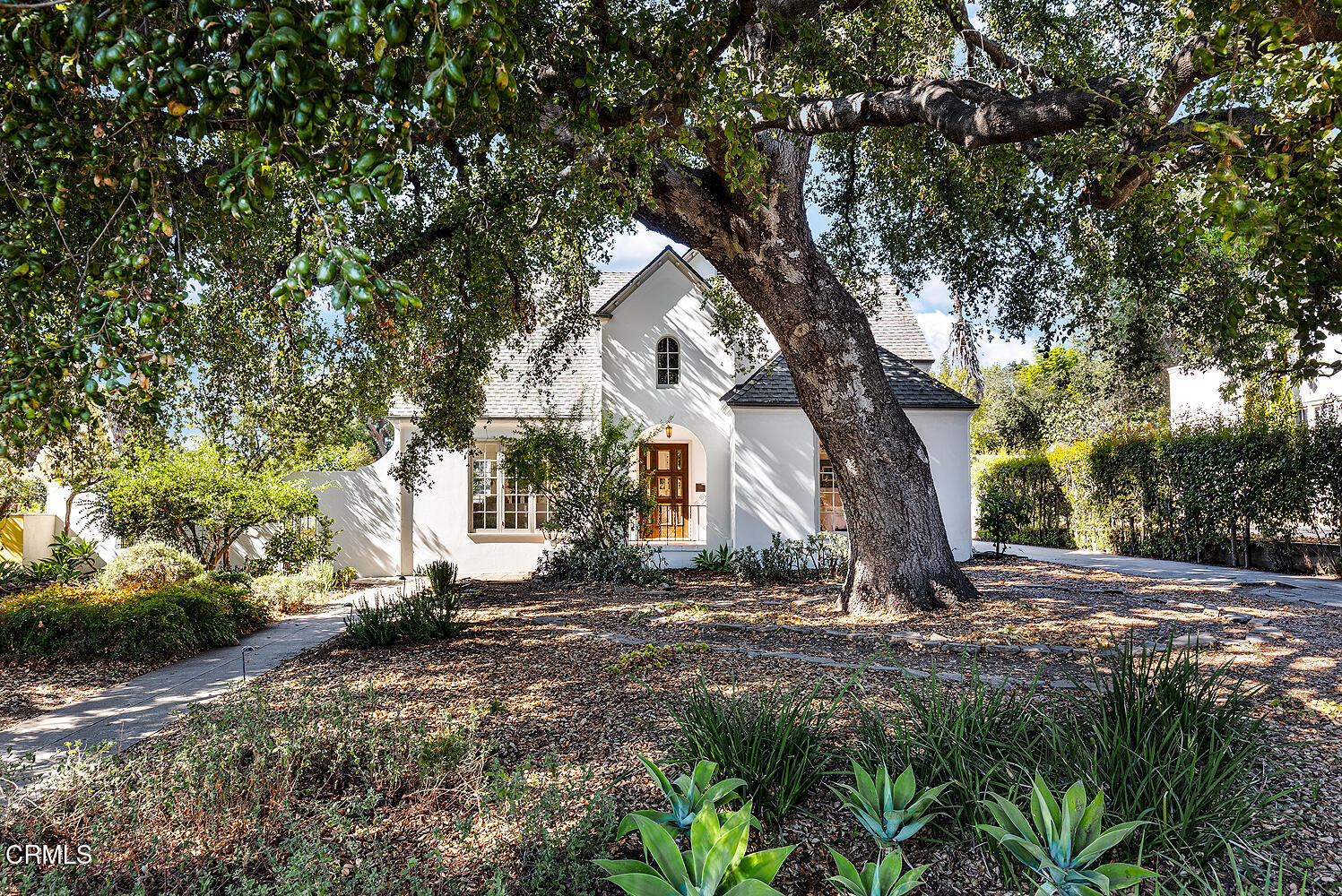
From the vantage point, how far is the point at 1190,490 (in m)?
12.8

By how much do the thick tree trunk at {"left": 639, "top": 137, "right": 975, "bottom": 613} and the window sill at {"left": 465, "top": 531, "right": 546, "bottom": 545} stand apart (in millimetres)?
7974

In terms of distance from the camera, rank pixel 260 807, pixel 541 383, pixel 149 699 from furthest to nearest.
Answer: pixel 541 383, pixel 149 699, pixel 260 807

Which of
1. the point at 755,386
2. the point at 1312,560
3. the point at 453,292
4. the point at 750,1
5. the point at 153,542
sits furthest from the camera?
the point at 755,386

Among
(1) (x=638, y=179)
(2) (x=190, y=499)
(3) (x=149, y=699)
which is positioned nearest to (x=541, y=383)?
(2) (x=190, y=499)

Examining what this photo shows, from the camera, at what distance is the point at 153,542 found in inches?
405

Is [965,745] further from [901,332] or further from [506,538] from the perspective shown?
[901,332]

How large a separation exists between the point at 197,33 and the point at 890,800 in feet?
10.1

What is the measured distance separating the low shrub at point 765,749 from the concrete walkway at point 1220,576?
812 centimetres

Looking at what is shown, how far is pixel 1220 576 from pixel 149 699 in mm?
13376

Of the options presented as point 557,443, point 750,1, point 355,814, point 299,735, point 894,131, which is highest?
point 894,131

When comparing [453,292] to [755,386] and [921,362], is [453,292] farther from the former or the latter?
[921,362]

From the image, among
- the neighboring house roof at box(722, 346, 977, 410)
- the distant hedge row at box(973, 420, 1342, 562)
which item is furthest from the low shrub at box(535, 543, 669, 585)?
the distant hedge row at box(973, 420, 1342, 562)

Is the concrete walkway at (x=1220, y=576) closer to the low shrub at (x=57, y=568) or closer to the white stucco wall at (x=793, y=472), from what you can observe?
the white stucco wall at (x=793, y=472)

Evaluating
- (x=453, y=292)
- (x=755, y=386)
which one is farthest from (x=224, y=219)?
(x=755, y=386)
